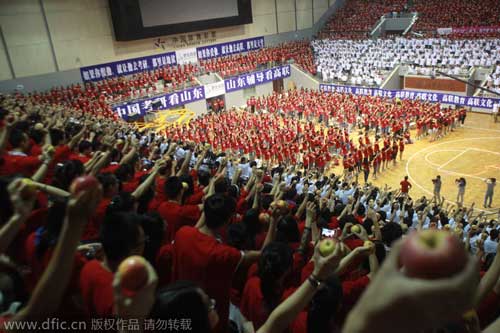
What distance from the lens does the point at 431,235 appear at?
74 cm

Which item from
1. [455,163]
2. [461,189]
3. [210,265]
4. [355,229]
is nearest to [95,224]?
[210,265]

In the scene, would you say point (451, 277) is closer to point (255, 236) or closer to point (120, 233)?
point (120, 233)

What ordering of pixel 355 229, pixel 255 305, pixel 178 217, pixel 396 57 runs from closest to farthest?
pixel 255 305, pixel 355 229, pixel 178 217, pixel 396 57

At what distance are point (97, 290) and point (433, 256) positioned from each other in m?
1.78

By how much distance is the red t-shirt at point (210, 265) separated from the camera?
2.64m

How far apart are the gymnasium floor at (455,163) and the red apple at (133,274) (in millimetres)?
13356

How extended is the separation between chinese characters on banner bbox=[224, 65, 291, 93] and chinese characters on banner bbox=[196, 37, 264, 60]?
12.5 ft

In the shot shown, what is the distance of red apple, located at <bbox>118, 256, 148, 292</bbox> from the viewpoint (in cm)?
117

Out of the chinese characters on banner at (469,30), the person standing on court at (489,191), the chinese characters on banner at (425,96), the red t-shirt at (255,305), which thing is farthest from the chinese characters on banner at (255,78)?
the red t-shirt at (255,305)

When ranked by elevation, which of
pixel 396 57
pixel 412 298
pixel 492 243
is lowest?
pixel 492 243

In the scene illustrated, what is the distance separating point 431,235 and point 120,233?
1.93 metres

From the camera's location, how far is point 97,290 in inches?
77.0

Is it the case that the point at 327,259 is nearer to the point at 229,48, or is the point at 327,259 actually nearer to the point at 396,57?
the point at 396,57

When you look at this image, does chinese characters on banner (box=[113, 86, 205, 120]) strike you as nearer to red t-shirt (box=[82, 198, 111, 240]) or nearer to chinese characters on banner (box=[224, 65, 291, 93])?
chinese characters on banner (box=[224, 65, 291, 93])
